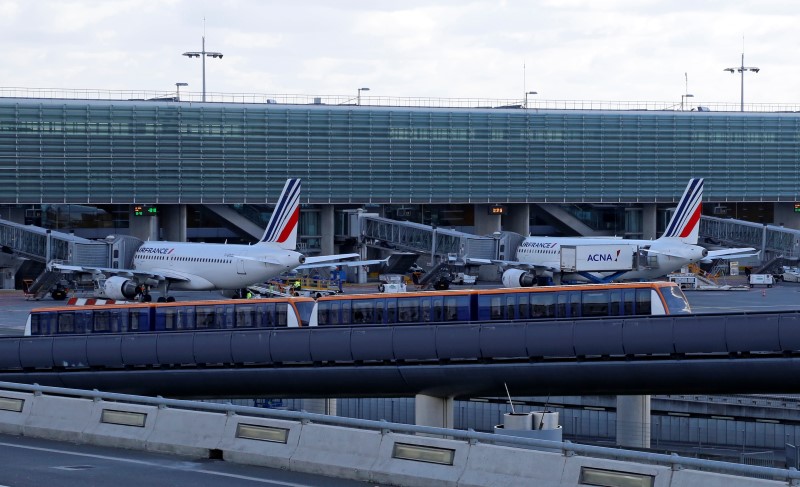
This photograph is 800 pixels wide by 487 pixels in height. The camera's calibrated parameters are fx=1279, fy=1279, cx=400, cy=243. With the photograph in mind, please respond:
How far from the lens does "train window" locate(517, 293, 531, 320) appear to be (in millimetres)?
56375

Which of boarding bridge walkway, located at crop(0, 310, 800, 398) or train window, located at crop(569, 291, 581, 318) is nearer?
boarding bridge walkway, located at crop(0, 310, 800, 398)

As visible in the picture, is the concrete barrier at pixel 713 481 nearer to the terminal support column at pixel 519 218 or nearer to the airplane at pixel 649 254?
the airplane at pixel 649 254

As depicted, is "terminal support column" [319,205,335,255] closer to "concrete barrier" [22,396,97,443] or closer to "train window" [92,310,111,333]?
"train window" [92,310,111,333]

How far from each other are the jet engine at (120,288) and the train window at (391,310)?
153 ft

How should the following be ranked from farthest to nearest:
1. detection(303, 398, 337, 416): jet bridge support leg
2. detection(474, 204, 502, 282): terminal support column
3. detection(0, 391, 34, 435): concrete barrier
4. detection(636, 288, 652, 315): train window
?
detection(474, 204, 502, 282): terminal support column, detection(303, 398, 337, 416): jet bridge support leg, detection(636, 288, 652, 315): train window, detection(0, 391, 34, 435): concrete barrier

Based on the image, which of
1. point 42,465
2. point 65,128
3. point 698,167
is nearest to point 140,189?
point 65,128

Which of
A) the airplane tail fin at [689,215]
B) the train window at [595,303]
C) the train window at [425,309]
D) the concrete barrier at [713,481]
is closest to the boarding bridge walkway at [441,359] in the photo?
the train window at [425,309]

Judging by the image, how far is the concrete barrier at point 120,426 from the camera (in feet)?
97.1

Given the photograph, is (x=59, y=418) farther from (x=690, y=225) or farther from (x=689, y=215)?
(x=690, y=225)

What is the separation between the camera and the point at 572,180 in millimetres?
146250

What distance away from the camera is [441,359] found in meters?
50.7

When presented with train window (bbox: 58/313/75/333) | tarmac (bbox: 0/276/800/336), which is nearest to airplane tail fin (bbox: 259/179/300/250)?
tarmac (bbox: 0/276/800/336)

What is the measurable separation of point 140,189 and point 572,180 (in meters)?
48.7

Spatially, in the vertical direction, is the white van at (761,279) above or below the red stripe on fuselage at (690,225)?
below
